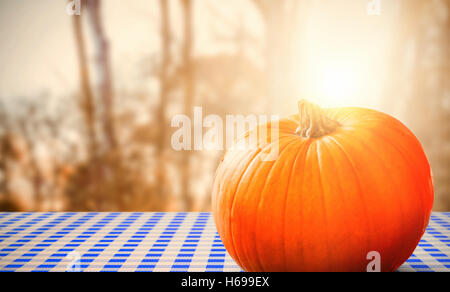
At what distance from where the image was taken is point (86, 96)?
5.74 ft

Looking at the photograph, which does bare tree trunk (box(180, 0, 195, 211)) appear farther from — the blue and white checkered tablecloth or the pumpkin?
the pumpkin

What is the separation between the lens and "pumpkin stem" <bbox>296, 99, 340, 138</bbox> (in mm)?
737

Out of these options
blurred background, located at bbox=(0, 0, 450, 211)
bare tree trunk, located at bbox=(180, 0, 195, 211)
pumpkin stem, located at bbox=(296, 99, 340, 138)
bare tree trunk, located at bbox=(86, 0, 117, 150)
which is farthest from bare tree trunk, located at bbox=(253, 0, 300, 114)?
pumpkin stem, located at bbox=(296, 99, 340, 138)

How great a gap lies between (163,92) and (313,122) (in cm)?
111

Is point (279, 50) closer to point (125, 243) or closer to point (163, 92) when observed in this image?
point (163, 92)

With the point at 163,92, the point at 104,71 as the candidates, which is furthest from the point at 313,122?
the point at 104,71

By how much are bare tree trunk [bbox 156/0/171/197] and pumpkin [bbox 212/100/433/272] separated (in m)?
1.06

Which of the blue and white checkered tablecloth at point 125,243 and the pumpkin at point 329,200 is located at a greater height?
the pumpkin at point 329,200

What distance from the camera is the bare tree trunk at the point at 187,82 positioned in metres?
1.71

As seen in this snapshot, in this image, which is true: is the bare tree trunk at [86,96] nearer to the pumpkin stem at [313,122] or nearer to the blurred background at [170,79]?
the blurred background at [170,79]

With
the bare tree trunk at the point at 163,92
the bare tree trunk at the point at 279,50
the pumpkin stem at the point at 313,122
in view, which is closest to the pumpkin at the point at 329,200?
the pumpkin stem at the point at 313,122

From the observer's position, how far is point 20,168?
69.8 inches

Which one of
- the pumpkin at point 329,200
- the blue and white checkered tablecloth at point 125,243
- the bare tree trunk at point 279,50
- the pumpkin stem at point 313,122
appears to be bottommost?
the blue and white checkered tablecloth at point 125,243

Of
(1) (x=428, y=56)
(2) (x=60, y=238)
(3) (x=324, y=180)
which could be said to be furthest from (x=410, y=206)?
(1) (x=428, y=56)
